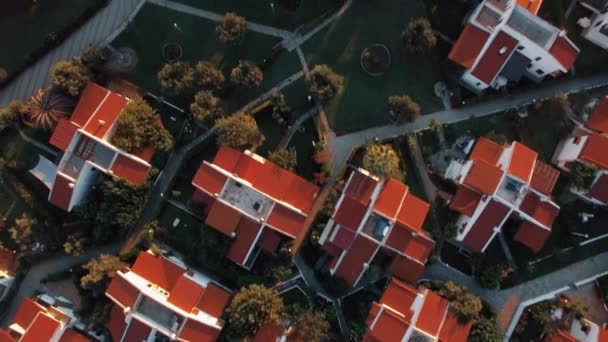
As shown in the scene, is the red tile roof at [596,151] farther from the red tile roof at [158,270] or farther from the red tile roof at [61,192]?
the red tile roof at [61,192]

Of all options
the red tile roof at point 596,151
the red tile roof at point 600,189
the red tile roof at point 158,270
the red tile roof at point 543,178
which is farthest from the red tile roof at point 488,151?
the red tile roof at point 158,270

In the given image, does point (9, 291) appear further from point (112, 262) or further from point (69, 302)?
point (112, 262)

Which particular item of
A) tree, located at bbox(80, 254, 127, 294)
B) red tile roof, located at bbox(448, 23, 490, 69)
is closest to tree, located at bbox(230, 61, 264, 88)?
red tile roof, located at bbox(448, 23, 490, 69)

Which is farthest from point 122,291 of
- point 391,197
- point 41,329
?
point 391,197

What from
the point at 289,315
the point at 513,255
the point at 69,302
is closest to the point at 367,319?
the point at 289,315

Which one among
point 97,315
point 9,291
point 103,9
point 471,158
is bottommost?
point 9,291

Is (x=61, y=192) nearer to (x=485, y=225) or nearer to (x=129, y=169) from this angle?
(x=129, y=169)
